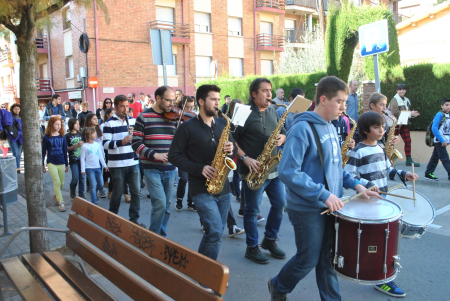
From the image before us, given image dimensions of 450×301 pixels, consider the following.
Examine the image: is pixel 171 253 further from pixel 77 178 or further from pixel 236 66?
pixel 236 66

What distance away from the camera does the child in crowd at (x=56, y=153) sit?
6918 mm

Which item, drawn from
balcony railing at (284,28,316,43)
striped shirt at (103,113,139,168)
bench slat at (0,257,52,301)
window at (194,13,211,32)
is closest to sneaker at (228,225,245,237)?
striped shirt at (103,113,139,168)

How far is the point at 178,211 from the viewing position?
261 inches

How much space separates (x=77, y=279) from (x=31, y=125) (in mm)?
1953

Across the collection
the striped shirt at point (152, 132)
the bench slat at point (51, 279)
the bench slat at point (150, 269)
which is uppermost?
the striped shirt at point (152, 132)

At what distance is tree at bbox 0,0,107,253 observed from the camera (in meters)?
3.96

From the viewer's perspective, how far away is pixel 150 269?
7.66 feet

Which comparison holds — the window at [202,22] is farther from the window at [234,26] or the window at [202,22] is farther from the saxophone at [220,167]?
the saxophone at [220,167]

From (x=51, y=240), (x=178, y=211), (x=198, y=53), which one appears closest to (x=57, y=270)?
(x=51, y=240)

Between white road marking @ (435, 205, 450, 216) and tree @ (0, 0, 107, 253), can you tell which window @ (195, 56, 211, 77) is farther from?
tree @ (0, 0, 107, 253)

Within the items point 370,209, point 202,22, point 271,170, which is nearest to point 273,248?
point 271,170

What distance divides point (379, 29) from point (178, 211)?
18.1 ft

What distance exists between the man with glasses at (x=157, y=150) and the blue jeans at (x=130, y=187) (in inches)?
31.3

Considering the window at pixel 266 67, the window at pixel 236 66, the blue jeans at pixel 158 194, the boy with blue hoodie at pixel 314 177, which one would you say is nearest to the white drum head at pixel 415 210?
the boy with blue hoodie at pixel 314 177
